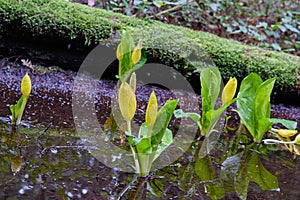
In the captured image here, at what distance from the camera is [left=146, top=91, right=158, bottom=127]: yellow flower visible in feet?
2.69

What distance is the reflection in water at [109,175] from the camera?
76 cm

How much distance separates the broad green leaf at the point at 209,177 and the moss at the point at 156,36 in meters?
0.98

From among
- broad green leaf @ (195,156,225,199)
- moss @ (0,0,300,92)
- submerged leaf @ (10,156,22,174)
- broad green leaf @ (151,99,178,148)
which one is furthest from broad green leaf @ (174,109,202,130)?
moss @ (0,0,300,92)

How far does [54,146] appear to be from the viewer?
971 millimetres

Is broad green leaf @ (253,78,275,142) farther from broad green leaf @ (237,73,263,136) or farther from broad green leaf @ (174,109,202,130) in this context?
broad green leaf @ (174,109,202,130)

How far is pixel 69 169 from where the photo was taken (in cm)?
85

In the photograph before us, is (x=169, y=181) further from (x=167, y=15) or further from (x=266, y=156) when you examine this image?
(x=167, y=15)

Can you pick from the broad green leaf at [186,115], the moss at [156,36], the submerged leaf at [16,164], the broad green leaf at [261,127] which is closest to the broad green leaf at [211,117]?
the broad green leaf at [186,115]

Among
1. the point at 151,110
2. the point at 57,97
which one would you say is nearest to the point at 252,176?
the point at 151,110

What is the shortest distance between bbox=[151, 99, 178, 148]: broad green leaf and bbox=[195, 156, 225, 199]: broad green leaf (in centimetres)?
18

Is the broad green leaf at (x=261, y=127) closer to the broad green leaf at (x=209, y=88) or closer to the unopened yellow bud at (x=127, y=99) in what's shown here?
the broad green leaf at (x=209, y=88)

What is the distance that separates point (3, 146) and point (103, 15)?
128 cm

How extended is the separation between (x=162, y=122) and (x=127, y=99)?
4.1 inches

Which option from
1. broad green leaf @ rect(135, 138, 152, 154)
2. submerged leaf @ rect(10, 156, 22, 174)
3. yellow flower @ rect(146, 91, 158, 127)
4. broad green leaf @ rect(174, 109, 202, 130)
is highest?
yellow flower @ rect(146, 91, 158, 127)
